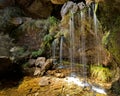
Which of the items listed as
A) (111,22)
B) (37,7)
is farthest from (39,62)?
(37,7)

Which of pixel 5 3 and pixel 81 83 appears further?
pixel 5 3

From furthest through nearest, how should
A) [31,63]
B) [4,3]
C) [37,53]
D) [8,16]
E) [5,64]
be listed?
[4,3] → [8,16] → [37,53] → [31,63] → [5,64]

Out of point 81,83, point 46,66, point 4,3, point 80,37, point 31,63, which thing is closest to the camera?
point 81,83

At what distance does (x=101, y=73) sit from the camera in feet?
21.6

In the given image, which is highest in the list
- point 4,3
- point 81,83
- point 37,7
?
point 4,3

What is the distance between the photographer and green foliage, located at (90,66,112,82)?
6359mm

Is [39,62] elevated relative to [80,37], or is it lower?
lower

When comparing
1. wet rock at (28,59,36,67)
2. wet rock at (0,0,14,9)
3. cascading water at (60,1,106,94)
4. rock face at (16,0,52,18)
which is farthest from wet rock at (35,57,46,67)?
wet rock at (0,0,14,9)

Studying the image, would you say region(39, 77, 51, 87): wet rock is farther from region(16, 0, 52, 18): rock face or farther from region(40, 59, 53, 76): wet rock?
region(16, 0, 52, 18): rock face

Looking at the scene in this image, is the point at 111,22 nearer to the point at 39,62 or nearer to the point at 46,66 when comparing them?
the point at 46,66

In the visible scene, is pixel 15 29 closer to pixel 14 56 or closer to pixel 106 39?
pixel 14 56

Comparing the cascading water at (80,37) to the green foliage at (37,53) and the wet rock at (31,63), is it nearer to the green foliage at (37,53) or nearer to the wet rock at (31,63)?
the green foliage at (37,53)

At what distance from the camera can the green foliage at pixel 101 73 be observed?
250 inches

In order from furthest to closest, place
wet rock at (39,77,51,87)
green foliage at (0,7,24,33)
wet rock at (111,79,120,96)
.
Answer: green foliage at (0,7,24,33)
wet rock at (39,77,51,87)
wet rock at (111,79,120,96)
